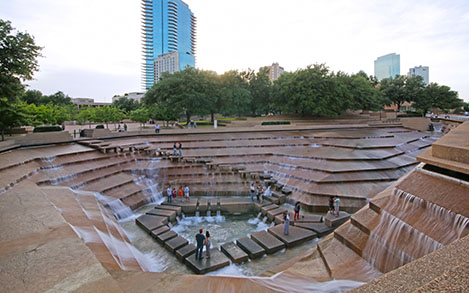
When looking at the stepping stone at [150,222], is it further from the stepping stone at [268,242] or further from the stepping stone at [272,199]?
the stepping stone at [272,199]

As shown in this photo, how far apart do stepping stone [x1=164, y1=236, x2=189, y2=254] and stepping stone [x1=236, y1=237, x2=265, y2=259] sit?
238cm

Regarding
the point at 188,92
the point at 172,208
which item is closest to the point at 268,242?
the point at 172,208

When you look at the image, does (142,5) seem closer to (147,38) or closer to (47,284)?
(147,38)

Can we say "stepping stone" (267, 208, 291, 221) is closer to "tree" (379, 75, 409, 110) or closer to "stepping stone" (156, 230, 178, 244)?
"stepping stone" (156, 230, 178, 244)

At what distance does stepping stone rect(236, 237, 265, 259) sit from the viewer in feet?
33.8

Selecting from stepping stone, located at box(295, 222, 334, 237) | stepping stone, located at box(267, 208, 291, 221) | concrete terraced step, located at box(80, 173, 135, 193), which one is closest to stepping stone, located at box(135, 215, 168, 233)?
A: concrete terraced step, located at box(80, 173, 135, 193)

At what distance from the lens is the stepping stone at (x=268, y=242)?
1061cm

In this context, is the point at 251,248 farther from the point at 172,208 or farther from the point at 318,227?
the point at 172,208

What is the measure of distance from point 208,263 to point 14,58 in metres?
17.9

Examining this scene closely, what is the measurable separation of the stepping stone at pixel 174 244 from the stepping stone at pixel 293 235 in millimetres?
4035

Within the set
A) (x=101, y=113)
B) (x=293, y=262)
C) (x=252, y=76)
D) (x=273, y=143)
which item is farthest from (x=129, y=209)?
(x=252, y=76)

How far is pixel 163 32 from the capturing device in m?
157

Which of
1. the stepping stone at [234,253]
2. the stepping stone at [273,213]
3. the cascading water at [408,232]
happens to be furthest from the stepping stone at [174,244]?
the cascading water at [408,232]

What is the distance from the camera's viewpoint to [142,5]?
496 ft
